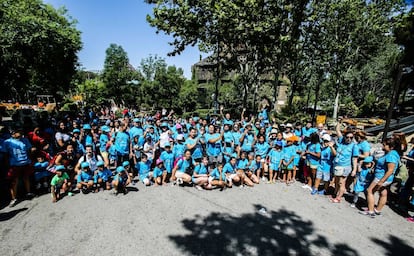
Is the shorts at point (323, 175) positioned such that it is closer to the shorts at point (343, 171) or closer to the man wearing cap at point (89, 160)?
the shorts at point (343, 171)

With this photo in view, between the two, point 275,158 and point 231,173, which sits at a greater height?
point 275,158

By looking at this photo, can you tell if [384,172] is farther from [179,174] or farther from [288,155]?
[179,174]

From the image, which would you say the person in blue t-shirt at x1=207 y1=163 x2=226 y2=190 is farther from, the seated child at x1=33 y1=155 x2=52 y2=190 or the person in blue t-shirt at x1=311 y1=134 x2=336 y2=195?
the seated child at x1=33 y1=155 x2=52 y2=190

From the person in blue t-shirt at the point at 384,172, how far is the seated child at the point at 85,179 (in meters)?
7.49

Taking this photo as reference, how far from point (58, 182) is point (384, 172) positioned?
828 centimetres

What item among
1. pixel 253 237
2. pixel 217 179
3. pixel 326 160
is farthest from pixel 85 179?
pixel 326 160

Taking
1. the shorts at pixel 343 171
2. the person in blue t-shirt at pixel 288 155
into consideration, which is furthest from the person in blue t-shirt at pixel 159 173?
the shorts at pixel 343 171

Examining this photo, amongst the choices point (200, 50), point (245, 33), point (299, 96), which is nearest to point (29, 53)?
point (200, 50)

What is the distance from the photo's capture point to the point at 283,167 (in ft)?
24.5

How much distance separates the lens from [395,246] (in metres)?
4.29

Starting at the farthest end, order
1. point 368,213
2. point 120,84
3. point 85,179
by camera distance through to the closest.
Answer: point 120,84 < point 85,179 < point 368,213

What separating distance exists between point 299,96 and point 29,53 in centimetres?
4095

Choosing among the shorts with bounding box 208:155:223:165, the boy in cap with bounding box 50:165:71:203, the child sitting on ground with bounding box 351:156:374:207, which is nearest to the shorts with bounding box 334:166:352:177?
the child sitting on ground with bounding box 351:156:374:207

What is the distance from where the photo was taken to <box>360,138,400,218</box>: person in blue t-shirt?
4.90 metres
